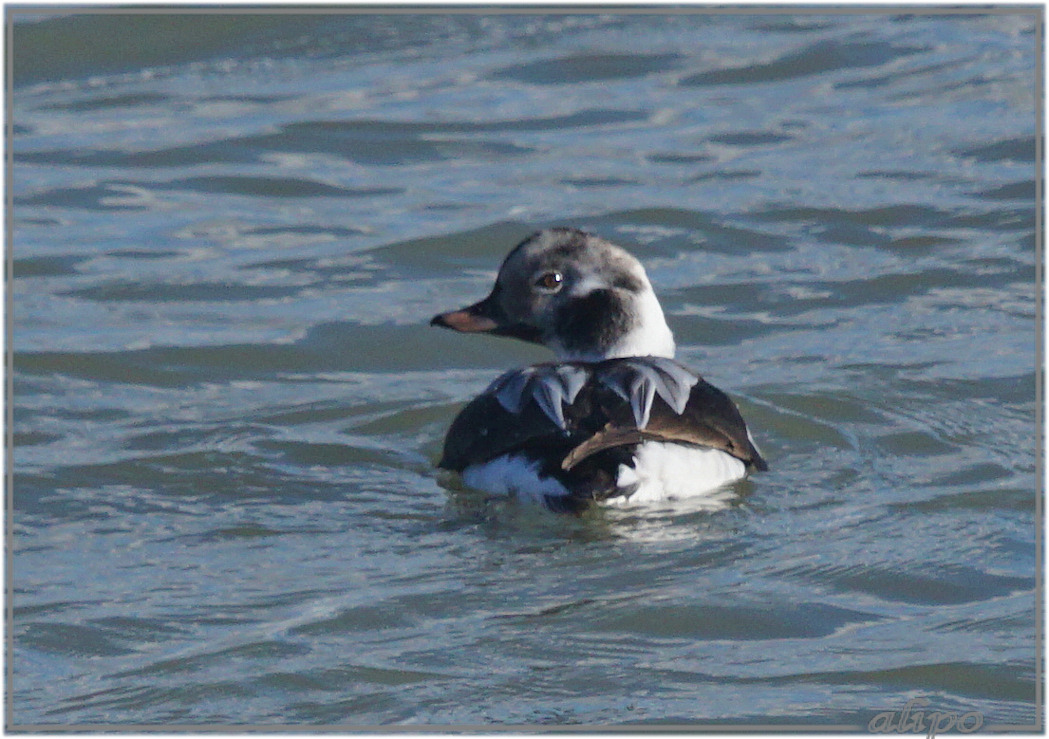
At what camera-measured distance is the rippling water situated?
16.5 ft

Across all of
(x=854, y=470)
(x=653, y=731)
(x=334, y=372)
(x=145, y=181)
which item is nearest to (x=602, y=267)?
(x=854, y=470)

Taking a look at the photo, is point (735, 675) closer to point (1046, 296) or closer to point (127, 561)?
point (127, 561)

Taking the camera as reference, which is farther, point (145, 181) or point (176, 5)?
point (176, 5)

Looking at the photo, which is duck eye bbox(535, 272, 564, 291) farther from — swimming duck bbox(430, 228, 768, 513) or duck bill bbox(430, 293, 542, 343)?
duck bill bbox(430, 293, 542, 343)

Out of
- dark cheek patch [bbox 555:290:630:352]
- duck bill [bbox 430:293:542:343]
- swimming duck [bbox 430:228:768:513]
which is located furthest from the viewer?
duck bill [bbox 430:293:542:343]

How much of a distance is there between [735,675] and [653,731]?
38 centimetres

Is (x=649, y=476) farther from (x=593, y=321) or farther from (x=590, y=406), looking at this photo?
(x=593, y=321)

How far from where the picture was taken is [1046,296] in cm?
872

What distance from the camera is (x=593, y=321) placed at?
6.88 m

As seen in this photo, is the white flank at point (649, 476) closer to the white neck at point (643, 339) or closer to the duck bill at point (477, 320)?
the white neck at point (643, 339)

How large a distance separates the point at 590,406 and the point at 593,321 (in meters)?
0.83

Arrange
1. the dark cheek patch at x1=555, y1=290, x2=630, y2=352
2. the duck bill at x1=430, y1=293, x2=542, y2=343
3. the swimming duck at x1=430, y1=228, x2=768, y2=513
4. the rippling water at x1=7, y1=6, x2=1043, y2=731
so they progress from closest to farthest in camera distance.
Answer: the rippling water at x1=7, y1=6, x2=1043, y2=731 → the swimming duck at x1=430, y1=228, x2=768, y2=513 → the dark cheek patch at x1=555, y1=290, x2=630, y2=352 → the duck bill at x1=430, y1=293, x2=542, y2=343

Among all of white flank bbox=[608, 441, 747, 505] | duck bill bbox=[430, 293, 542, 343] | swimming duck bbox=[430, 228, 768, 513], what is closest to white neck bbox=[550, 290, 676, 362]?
swimming duck bbox=[430, 228, 768, 513]

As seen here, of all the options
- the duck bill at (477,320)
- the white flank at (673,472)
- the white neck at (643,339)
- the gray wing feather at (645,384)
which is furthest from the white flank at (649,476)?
the duck bill at (477,320)
